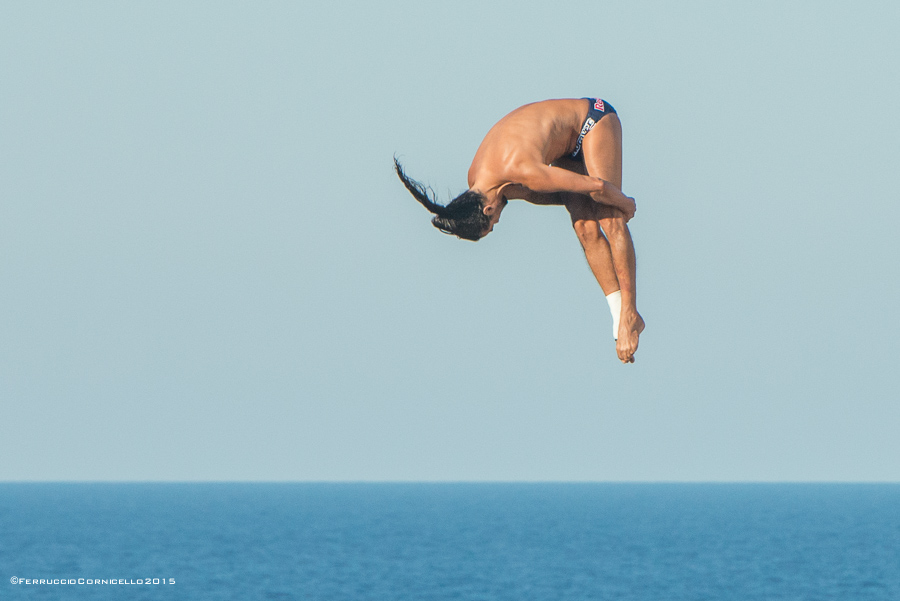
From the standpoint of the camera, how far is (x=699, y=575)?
12700 centimetres

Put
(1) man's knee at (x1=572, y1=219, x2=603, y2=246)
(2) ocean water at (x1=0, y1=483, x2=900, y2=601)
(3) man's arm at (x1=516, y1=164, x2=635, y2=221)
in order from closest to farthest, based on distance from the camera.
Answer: (3) man's arm at (x1=516, y1=164, x2=635, y2=221), (1) man's knee at (x1=572, y1=219, x2=603, y2=246), (2) ocean water at (x1=0, y1=483, x2=900, y2=601)

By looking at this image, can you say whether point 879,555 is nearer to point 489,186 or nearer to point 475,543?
point 475,543

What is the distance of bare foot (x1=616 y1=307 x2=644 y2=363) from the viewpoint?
16.0m

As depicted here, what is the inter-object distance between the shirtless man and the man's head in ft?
0.04

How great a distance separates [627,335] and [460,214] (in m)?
2.69

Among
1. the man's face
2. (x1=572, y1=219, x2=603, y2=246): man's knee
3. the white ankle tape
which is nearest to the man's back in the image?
the man's face

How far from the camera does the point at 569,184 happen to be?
14.9m

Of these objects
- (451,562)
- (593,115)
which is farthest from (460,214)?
(451,562)

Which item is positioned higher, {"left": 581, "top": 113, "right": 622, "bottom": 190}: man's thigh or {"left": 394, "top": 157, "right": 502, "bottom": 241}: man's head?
{"left": 581, "top": 113, "right": 622, "bottom": 190}: man's thigh

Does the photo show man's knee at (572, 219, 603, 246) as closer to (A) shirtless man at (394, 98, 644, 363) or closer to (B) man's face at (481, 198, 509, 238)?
(A) shirtless man at (394, 98, 644, 363)

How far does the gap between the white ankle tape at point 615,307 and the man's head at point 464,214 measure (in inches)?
81.8

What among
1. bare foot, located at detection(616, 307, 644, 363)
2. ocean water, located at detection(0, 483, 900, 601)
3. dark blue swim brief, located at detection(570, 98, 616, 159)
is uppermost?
dark blue swim brief, located at detection(570, 98, 616, 159)

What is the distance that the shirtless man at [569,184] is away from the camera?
15086 mm

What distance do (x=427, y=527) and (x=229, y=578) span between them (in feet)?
239
